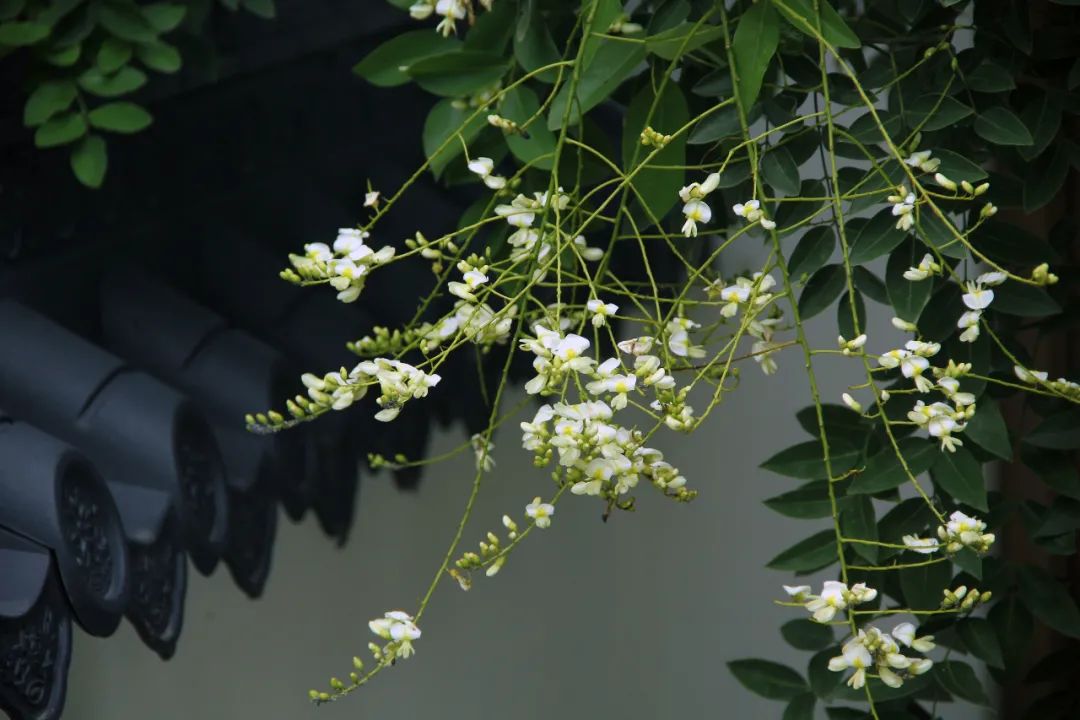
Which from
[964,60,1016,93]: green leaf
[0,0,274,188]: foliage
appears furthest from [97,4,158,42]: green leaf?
[964,60,1016,93]: green leaf

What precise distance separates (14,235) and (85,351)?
0.54 feet

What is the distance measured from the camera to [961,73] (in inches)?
45.6

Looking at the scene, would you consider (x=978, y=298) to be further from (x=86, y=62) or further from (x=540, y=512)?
(x=86, y=62)

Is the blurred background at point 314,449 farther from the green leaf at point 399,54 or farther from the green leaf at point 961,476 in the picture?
the green leaf at point 961,476

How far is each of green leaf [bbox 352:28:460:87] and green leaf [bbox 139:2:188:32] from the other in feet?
0.85

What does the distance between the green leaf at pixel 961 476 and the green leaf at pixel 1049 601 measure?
0.90ft

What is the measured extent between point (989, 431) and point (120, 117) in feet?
3.21

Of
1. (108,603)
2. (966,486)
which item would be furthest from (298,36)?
(966,486)

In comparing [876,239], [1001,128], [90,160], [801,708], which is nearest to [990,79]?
[1001,128]

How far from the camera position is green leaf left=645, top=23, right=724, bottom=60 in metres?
1.05

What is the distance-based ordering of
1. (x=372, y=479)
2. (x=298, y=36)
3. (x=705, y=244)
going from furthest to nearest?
(x=705, y=244) → (x=372, y=479) → (x=298, y=36)

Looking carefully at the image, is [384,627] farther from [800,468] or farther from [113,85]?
[113,85]

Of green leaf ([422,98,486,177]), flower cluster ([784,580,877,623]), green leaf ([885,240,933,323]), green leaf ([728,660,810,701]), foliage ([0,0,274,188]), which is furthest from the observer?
green leaf ([728,660,810,701])

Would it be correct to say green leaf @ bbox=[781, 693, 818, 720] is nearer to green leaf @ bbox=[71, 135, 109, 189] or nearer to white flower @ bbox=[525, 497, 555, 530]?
white flower @ bbox=[525, 497, 555, 530]
